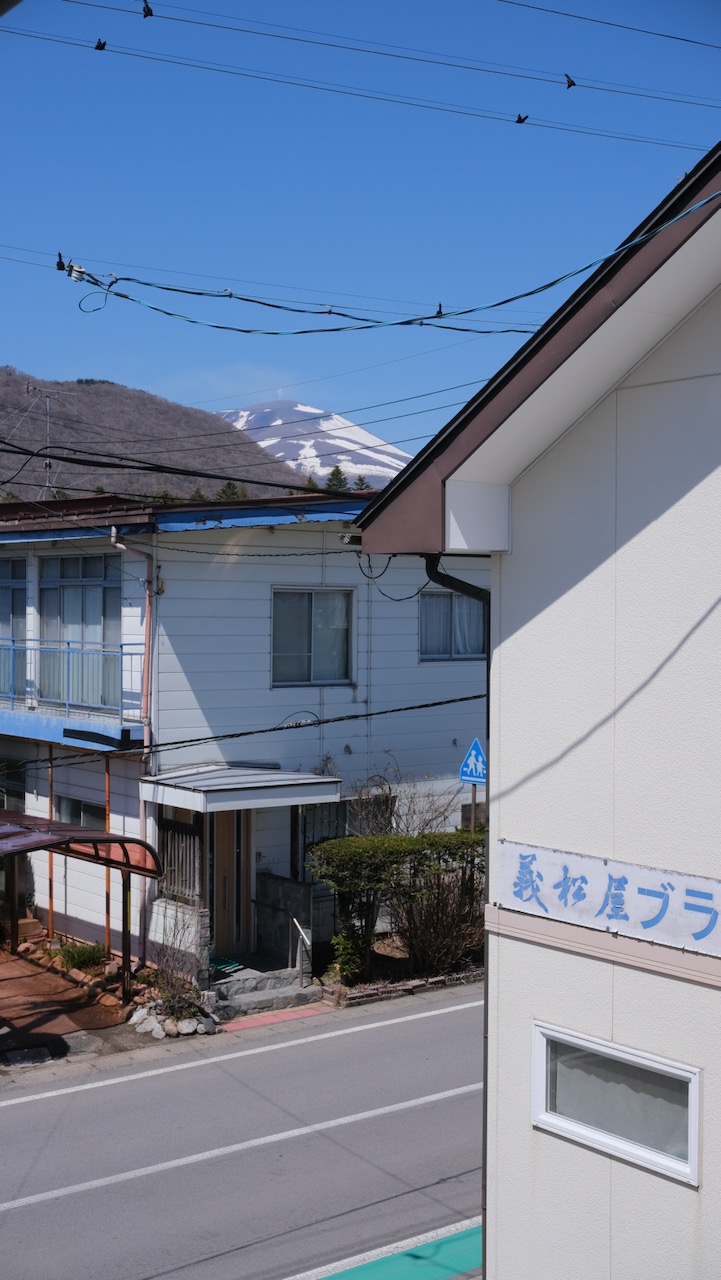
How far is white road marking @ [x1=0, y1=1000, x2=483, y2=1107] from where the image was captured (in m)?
12.2

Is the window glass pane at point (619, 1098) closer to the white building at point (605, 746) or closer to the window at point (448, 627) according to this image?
the white building at point (605, 746)

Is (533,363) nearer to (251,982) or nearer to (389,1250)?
(389,1250)

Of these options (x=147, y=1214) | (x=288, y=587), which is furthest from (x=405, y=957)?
(x=147, y=1214)

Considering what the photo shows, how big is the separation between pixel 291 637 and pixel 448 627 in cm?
325

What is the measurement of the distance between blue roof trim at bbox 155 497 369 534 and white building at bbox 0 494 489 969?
0.02 m

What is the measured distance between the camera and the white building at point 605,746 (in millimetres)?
5152

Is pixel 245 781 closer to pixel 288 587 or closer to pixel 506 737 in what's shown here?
pixel 288 587

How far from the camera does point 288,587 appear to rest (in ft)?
55.3

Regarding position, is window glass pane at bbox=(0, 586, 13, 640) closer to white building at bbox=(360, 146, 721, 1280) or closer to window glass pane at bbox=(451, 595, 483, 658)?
window glass pane at bbox=(451, 595, 483, 658)

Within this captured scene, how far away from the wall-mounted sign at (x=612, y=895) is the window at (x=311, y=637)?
11098 millimetres

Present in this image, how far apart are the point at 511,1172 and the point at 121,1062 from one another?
8.34 m

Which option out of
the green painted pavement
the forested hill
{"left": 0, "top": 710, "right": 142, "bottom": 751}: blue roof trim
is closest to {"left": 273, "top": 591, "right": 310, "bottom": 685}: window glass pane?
{"left": 0, "top": 710, "right": 142, "bottom": 751}: blue roof trim

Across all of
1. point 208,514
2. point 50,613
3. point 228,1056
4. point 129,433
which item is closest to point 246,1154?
point 228,1056

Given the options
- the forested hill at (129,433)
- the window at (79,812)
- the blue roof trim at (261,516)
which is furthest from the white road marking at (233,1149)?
the forested hill at (129,433)
